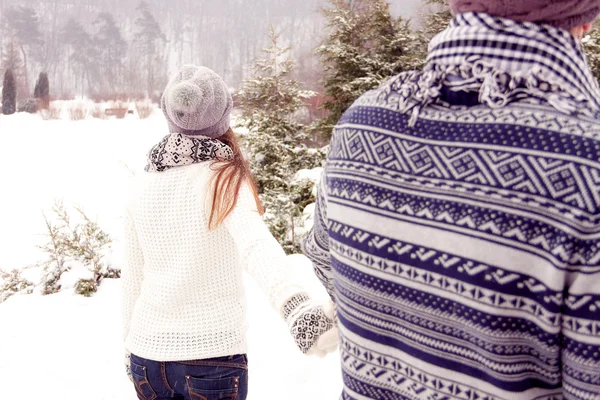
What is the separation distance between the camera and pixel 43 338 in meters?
4.54

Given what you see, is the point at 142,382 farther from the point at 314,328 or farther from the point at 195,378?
the point at 314,328

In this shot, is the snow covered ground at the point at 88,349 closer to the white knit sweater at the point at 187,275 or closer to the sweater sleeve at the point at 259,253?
the sweater sleeve at the point at 259,253

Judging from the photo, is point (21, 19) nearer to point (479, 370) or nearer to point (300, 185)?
point (300, 185)

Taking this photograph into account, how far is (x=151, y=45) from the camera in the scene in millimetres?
19656

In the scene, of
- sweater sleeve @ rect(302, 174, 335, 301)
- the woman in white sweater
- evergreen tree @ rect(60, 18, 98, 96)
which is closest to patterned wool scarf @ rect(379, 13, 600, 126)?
sweater sleeve @ rect(302, 174, 335, 301)

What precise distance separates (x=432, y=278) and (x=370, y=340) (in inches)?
9.6

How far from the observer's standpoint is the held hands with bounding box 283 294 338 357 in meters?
1.36

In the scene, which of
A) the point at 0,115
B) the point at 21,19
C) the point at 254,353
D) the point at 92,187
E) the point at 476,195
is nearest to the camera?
the point at 476,195

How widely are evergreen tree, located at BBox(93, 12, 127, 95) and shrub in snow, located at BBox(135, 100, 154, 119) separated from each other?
208 centimetres

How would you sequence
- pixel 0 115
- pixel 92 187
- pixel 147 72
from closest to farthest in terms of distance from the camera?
1. pixel 92 187
2. pixel 0 115
3. pixel 147 72

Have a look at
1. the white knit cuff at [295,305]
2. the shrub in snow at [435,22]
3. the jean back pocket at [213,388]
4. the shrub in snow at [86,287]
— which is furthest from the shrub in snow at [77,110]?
the white knit cuff at [295,305]

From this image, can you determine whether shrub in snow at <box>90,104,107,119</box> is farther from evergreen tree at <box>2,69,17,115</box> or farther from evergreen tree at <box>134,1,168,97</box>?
evergreen tree at <box>134,1,168,97</box>

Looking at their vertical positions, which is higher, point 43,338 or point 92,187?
point 43,338

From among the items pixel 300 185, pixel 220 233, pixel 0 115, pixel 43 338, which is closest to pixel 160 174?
pixel 220 233
